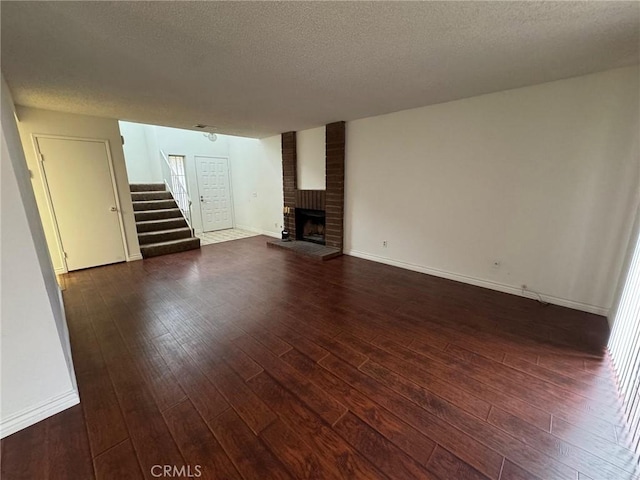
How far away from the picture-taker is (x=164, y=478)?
49.4 inches

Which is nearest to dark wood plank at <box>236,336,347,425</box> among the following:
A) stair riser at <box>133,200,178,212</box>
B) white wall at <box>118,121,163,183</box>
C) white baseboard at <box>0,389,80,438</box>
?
white baseboard at <box>0,389,80,438</box>

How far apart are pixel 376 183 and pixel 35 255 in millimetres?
4048

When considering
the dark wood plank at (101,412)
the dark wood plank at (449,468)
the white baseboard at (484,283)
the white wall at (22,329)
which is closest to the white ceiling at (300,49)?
the white wall at (22,329)

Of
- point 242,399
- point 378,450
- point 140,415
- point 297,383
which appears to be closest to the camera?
point 378,450

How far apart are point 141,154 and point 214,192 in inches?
79.9

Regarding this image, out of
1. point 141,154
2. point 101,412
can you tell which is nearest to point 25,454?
point 101,412

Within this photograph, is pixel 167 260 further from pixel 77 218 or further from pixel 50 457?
pixel 50 457

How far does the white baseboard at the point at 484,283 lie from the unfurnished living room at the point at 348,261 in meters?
0.02

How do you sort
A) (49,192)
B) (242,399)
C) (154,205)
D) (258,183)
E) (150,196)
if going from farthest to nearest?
(258,183) < (150,196) < (154,205) < (49,192) < (242,399)

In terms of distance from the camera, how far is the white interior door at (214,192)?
7.07 meters

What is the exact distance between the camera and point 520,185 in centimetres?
304

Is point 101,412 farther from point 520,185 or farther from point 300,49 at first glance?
point 520,185

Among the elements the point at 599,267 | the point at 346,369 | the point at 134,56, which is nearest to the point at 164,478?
the point at 346,369

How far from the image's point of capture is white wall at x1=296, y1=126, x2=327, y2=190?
511 cm
